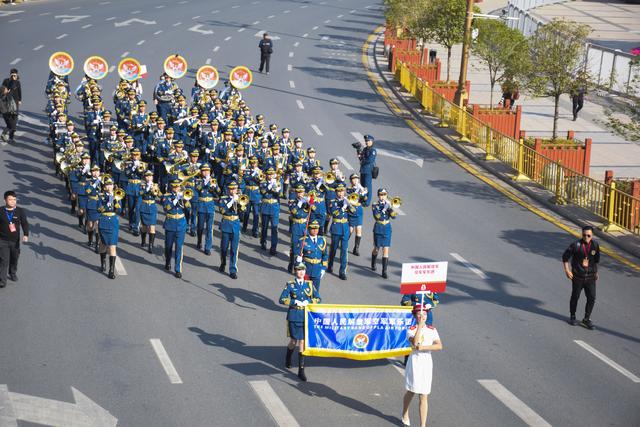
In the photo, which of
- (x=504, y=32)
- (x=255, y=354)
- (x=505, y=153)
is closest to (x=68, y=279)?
(x=255, y=354)

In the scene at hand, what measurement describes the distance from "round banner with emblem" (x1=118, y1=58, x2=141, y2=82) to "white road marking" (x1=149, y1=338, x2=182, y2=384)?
16036 mm

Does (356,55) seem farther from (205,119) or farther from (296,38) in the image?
(205,119)

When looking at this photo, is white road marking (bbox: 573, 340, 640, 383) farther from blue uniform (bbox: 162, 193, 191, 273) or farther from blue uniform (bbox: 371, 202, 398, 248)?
blue uniform (bbox: 162, 193, 191, 273)

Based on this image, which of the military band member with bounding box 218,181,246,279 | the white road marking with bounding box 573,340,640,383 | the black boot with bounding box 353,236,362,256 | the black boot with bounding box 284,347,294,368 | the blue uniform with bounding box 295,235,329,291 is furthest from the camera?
the black boot with bounding box 353,236,362,256

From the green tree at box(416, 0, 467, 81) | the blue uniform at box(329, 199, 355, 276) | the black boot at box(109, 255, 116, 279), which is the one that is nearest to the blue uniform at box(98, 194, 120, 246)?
the black boot at box(109, 255, 116, 279)

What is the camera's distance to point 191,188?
22438mm

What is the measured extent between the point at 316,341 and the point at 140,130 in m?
13.6

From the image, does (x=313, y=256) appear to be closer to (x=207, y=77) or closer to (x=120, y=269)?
(x=120, y=269)

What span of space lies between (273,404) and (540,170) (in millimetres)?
15652

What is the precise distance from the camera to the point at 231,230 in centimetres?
2072

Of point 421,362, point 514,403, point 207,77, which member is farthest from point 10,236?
point 207,77

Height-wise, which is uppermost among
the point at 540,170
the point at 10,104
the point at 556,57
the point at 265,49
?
the point at 556,57

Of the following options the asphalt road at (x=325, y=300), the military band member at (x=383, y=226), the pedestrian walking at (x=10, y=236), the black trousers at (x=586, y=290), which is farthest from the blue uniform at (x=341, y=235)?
the pedestrian walking at (x=10, y=236)

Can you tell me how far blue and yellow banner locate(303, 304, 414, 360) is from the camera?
16.0 meters
